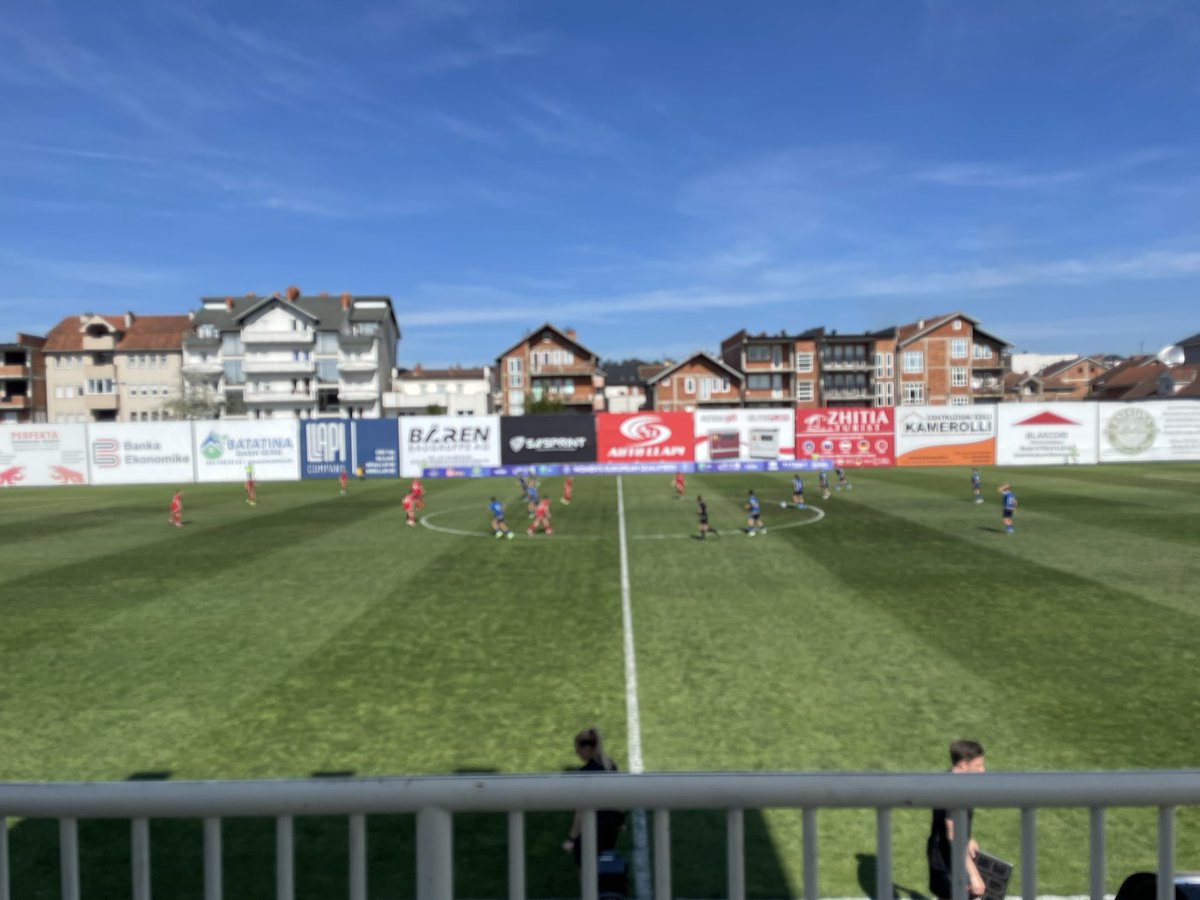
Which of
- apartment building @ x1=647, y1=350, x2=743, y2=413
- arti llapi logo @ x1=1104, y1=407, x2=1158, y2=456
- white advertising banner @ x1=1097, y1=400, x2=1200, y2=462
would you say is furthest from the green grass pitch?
apartment building @ x1=647, y1=350, x2=743, y2=413

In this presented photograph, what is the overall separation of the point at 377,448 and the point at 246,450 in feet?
27.3

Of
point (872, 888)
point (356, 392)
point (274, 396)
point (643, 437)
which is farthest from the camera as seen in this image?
point (356, 392)

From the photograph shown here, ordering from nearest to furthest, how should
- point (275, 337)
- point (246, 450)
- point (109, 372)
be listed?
point (246, 450) < point (275, 337) < point (109, 372)

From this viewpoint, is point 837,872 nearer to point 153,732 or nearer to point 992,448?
point 153,732

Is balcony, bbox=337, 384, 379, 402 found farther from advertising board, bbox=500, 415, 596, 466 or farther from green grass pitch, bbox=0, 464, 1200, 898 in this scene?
green grass pitch, bbox=0, 464, 1200, 898

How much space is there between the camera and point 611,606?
1656 centimetres

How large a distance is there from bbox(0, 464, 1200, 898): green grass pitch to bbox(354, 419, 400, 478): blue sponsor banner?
25449 millimetres

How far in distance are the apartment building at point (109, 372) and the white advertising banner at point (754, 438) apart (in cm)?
6497

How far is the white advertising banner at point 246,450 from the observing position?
50844mm

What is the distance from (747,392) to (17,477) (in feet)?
216

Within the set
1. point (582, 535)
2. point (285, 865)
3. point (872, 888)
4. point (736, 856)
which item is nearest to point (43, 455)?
point (582, 535)

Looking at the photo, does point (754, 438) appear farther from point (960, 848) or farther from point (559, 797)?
point (559, 797)

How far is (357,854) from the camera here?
2.60 m

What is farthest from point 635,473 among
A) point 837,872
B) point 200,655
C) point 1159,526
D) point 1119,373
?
point 1119,373
